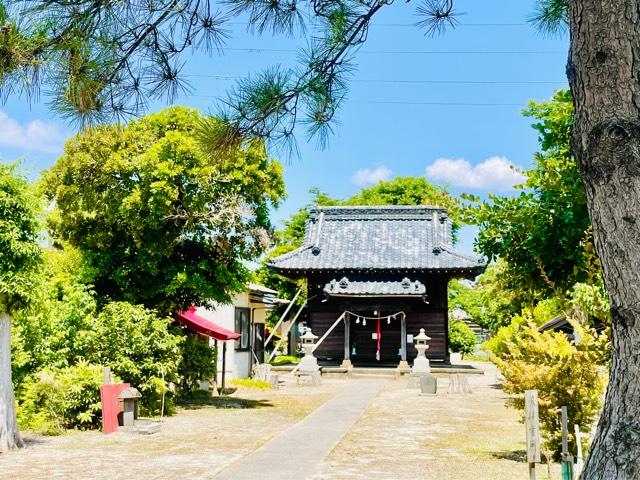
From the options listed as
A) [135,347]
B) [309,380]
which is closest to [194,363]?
[135,347]

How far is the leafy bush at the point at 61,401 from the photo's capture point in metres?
12.5

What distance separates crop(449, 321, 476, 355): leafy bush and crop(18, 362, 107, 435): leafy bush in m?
33.2

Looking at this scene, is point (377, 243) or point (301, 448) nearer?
point (301, 448)

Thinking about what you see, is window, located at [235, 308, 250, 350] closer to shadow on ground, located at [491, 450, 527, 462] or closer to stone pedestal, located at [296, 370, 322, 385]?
stone pedestal, located at [296, 370, 322, 385]

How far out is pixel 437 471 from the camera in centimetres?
909

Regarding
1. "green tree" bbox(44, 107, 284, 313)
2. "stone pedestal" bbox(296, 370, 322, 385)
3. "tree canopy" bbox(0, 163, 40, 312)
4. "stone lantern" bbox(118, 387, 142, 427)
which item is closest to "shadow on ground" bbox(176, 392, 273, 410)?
"green tree" bbox(44, 107, 284, 313)

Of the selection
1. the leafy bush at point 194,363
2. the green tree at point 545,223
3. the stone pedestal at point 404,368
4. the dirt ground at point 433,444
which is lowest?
the dirt ground at point 433,444

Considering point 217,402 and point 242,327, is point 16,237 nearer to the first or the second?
point 217,402

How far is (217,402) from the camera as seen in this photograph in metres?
18.1

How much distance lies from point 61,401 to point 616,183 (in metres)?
11.2

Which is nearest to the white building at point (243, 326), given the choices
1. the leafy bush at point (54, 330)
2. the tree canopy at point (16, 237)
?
the leafy bush at point (54, 330)

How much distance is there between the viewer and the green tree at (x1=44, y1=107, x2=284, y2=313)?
15.5m

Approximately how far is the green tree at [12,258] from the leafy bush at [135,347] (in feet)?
12.4

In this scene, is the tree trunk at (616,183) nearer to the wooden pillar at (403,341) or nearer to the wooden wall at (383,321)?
the wooden pillar at (403,341)
